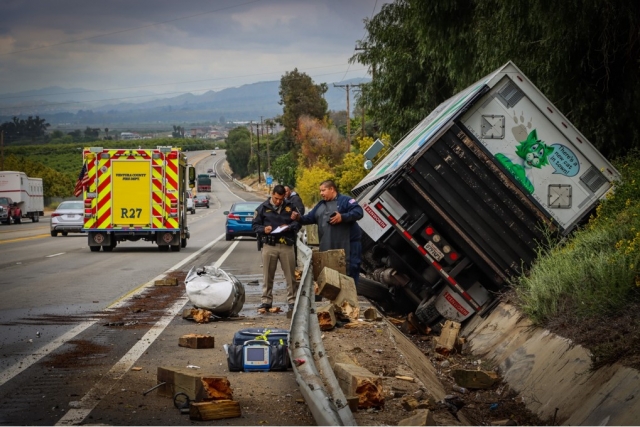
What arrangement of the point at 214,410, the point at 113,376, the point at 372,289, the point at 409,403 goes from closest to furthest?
the point at 214,410 → the point at 409,403 → the point at 113,376 → the point at 372,289

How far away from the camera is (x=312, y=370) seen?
7.48 m

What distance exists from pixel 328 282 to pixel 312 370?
14.6ft

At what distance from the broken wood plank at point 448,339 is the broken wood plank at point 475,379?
197 centimetres

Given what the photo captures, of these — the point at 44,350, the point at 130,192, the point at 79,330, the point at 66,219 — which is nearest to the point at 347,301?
the point at 79,330

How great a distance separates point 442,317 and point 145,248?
19258mm

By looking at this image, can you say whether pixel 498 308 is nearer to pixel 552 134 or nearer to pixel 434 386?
pixel 552 134

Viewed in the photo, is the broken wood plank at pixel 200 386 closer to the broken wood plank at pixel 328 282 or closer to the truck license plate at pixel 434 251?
the broken wood plank at pixel 328 282

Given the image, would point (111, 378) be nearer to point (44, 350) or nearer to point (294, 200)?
point (44, 350)

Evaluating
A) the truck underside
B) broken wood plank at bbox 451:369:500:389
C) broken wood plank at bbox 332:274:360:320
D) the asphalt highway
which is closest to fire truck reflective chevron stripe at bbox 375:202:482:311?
the truck underside

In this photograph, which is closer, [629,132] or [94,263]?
[629,132]

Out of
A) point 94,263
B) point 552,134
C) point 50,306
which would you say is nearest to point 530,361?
point 552,134

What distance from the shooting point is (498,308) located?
13.1 meters

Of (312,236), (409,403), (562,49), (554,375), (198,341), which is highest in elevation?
(312,236)

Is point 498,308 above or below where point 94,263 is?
below
